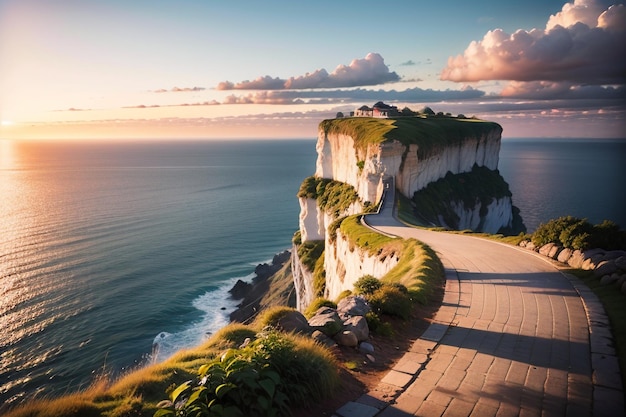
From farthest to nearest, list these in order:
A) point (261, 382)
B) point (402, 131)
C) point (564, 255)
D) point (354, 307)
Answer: point (402, 131), point (564, 255), point (354, 307), point (261, 382)

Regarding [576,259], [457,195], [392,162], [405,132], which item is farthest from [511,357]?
[457,195]

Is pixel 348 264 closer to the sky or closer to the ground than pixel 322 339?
closer to the ground

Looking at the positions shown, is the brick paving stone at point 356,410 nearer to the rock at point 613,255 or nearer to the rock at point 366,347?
the rock at point 366,347

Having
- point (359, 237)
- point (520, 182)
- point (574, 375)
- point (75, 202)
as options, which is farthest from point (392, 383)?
point (520, 182)

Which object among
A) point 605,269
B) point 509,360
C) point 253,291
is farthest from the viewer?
point 253,291

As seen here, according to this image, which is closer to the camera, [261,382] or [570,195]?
[261,382]

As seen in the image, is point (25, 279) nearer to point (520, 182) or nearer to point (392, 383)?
point (392, 383)

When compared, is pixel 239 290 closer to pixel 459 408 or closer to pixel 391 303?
pixel 391 303

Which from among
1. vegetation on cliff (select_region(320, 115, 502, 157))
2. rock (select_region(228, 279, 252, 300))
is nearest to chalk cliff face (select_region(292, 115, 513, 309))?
vegetation on cliff (select_region(320, 115, 502, 157))

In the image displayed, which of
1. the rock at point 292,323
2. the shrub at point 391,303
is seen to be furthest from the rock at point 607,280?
the rock at point 292,323
